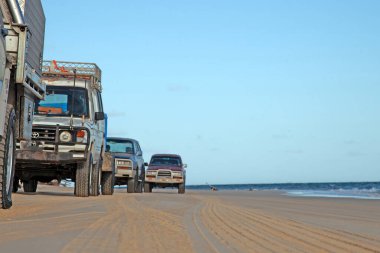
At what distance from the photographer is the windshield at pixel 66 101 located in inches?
625

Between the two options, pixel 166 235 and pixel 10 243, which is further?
pixel 166 235

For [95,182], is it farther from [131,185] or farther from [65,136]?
[131,185]

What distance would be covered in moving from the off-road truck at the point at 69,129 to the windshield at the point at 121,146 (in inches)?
284

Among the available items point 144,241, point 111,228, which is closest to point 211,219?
point 111,228

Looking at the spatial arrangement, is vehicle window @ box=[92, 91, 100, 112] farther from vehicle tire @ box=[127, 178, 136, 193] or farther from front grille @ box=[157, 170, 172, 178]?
front grille @ box=[157, 170, 172, 178]

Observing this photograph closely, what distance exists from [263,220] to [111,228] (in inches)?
108

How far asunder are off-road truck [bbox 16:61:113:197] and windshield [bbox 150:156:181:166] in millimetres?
11964

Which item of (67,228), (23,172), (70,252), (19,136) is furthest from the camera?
(23,172)

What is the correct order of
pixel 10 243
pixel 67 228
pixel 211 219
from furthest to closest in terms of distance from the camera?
pixel 211 219 → pixel 67 228 → pixel 10 243

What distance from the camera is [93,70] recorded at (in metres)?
17.2

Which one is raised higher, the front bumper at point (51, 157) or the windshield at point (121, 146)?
the windshield at point (121, 146)

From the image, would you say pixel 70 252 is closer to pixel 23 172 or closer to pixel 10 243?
pixel 10 243

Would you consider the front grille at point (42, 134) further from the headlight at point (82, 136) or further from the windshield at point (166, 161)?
the windshield at point (166, 161)

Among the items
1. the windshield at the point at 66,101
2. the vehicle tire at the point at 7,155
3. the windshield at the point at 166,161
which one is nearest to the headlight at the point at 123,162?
the windshield at the point at 166,161
